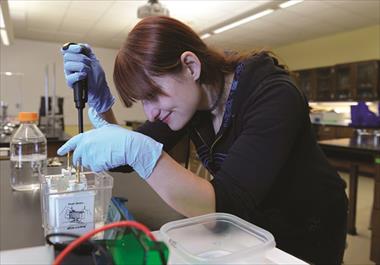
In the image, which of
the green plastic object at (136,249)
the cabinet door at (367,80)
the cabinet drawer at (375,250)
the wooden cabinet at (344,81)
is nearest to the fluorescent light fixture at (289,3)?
the wooden cabinet at (344,81)

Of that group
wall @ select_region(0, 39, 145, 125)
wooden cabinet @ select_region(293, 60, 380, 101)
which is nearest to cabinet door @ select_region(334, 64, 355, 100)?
wooden cabinet @ select_region(293, 60, 380, 101)

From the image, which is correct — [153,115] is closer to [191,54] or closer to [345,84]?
[191,54]

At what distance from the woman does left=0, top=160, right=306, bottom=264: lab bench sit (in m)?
0.13

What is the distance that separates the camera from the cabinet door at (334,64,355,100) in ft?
18.1

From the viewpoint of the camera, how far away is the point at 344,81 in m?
5.70

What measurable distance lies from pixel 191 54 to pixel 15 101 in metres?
7.07

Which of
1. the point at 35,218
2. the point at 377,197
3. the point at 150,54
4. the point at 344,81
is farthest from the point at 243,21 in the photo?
the point at 35,218

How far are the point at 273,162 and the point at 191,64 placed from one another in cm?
34

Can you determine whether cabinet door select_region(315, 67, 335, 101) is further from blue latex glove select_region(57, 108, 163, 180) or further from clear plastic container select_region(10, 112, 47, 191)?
blue latex glove select_region(57, 108, 163, 180)

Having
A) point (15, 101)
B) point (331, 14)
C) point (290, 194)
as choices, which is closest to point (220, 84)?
point (290, 194)

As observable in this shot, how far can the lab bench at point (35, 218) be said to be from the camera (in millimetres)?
520

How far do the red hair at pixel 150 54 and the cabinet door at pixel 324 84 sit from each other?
569cm

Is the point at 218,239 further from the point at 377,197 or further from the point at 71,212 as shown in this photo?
the point at 377,197

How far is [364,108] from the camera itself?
2.93m
